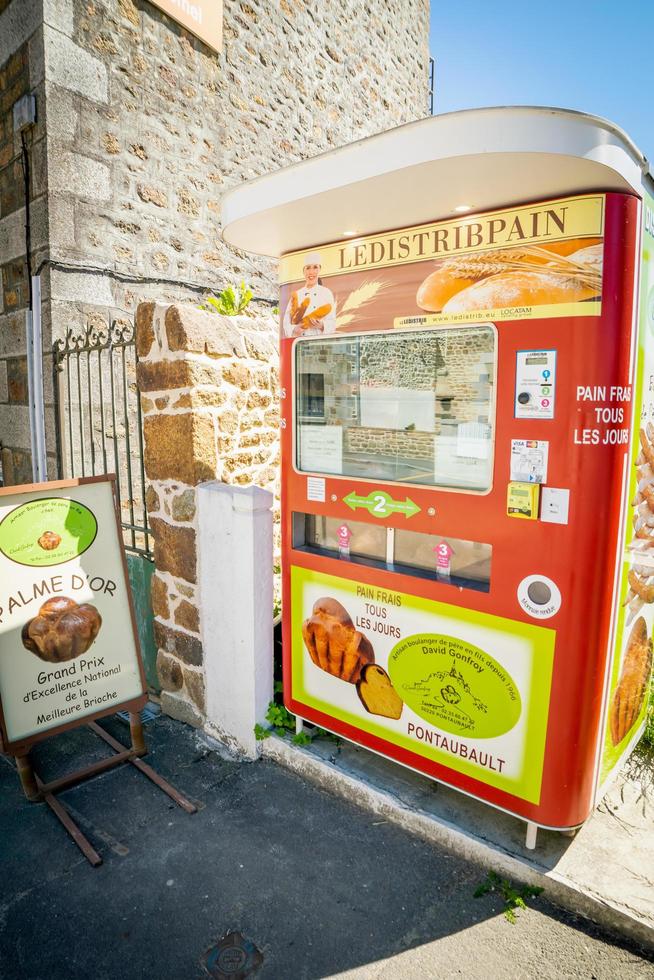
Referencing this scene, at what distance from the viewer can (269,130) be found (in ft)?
21.2

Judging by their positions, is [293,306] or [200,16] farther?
[200,16]

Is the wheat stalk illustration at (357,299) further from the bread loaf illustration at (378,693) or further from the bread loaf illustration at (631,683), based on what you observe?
the bread loaf illustration at (631,683)

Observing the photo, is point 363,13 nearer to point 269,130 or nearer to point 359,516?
point 269,130

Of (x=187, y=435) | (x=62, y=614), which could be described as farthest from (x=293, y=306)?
(x=62, y=614)

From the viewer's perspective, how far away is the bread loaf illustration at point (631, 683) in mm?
2498

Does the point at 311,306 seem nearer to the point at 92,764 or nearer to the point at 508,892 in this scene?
the point at 508,892

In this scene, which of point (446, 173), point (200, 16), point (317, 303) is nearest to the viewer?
point (446, 173)

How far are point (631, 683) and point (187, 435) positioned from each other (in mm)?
2453

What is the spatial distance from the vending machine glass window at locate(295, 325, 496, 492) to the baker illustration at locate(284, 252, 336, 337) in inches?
2.5

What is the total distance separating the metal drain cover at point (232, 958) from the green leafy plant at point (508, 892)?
864 mm

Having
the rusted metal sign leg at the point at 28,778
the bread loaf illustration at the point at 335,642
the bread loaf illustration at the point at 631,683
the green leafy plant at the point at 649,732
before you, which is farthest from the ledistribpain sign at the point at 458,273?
the rusted metal sign leg at the point at 28,778

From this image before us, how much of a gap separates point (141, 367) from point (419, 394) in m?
1.82

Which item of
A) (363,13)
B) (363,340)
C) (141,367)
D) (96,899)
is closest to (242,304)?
(141,367)

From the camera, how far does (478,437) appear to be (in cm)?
230
